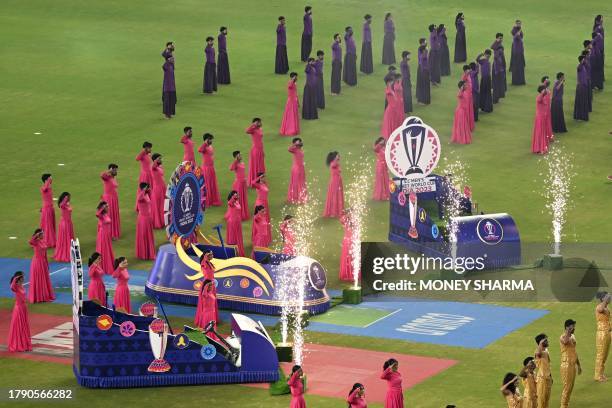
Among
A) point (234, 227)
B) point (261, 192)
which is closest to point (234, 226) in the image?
point (234, 227)

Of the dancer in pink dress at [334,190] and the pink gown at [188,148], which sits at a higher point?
the pink gown at [188,148]

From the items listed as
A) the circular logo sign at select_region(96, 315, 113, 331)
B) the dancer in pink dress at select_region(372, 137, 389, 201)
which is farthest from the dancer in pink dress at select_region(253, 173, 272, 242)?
the circular logo sign at select_region(96, 315, 113, 331)

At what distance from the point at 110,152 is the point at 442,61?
43.3ft

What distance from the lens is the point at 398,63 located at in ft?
197

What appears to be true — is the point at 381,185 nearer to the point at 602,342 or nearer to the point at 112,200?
the point at 112,200

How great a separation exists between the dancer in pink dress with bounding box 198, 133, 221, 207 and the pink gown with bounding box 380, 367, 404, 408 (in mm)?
15678

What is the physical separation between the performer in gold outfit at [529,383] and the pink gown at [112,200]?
15.4m

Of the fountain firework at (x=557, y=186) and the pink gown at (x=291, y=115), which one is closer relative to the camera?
the fountain firework at (x=557, y=186)

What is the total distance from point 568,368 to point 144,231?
1327cm

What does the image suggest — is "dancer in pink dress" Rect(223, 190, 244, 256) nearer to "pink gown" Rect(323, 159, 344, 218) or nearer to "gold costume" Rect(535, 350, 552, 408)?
"pink gown" Rect(323, 159, 344, 218)

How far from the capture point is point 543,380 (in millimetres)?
31438

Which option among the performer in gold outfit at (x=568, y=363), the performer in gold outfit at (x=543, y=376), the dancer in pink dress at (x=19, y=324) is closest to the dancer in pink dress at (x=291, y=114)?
the dancer in pink dress at (x=19, y=324)

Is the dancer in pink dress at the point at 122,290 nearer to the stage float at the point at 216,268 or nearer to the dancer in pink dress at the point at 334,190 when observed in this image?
the stage float at the point at 216,268

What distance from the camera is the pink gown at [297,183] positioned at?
4572cm
